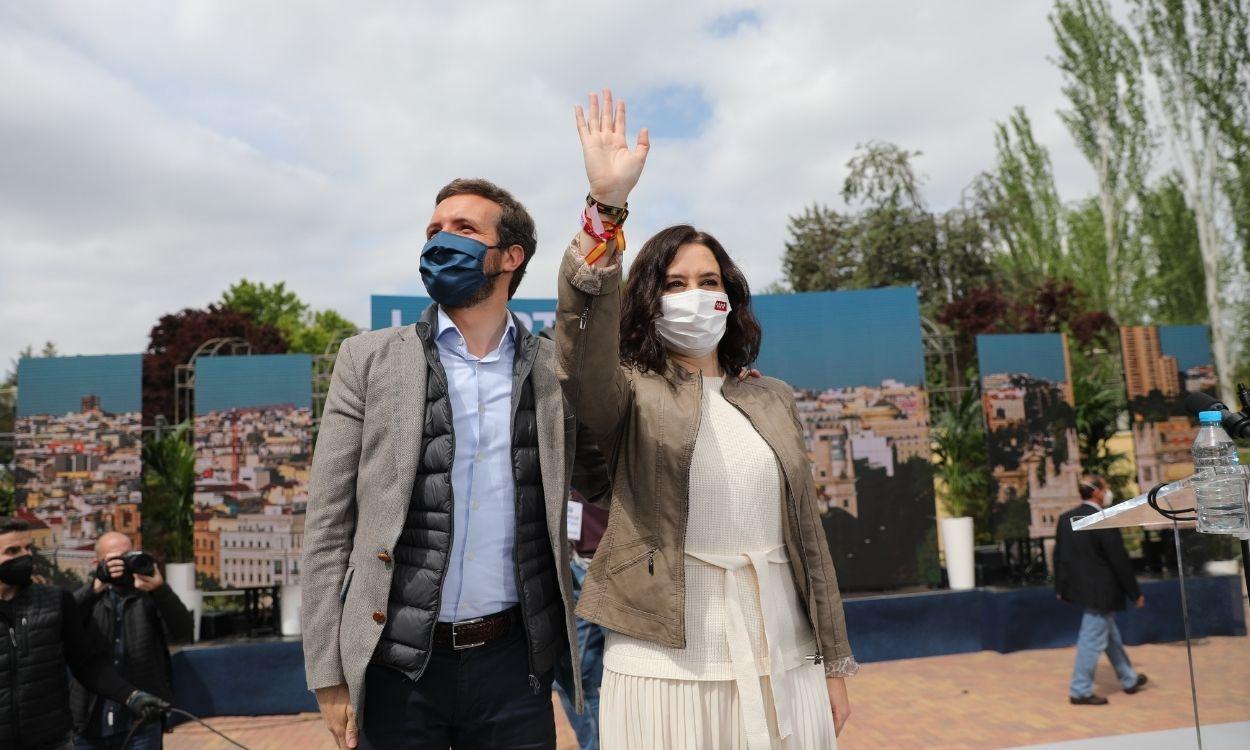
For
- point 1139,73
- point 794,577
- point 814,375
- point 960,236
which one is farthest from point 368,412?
point 1139,73


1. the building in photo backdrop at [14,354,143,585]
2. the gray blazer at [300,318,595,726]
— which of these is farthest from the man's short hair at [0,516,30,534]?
the building in photo backdrop at [14,354,143,585]

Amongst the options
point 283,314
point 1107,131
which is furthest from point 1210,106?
point 283,314

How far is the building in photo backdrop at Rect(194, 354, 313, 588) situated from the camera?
6.89m

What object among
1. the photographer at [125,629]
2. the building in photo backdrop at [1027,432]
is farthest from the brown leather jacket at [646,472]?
the building in photo backdrop at [1027,432]

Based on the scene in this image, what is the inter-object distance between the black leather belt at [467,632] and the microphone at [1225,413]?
1684mm

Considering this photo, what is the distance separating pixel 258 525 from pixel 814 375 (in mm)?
5048

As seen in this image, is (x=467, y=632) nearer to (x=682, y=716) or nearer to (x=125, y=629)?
(x=682, y=716)

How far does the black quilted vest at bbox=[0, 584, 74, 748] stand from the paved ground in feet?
8.64

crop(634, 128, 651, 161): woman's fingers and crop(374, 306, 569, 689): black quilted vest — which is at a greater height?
crop(634, 128, 651, 161): woman's fingers

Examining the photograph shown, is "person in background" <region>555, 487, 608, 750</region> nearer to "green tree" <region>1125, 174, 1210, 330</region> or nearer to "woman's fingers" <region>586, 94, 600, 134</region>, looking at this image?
"woman's fingers" <region>586, 94, 600, 134</region>

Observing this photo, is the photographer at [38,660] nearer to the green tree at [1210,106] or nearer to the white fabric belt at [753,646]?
the white fabric belt at [753,646]

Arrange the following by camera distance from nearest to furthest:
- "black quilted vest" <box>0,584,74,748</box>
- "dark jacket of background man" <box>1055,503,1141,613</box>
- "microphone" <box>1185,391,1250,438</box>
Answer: "microphone" <box>1185,391,1250,438</box> → "black quilted vest" <box>0,584,74,748</box> → "dark jacket of background man" <box>1055,503,1141,613</box>

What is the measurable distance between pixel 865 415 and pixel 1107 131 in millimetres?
20259

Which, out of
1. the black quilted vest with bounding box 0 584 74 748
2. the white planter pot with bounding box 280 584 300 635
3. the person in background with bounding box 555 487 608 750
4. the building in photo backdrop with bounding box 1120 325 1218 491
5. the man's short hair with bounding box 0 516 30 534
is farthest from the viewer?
the building in photo backdrop with bounding box 1120 325 1218 491
